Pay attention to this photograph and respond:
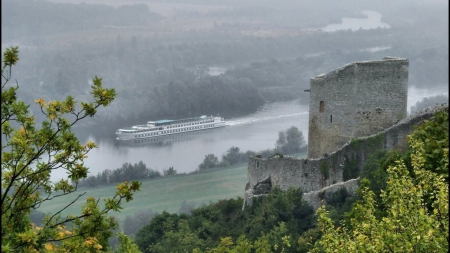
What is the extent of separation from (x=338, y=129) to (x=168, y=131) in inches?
670

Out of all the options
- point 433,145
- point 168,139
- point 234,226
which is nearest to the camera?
point 433,145

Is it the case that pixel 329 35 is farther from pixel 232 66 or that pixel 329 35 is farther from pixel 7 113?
pixel 7 113

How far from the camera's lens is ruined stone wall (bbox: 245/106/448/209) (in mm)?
17016

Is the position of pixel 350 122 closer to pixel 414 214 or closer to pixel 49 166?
pixel 414 214

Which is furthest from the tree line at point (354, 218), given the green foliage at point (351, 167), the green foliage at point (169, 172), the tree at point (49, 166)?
the green foliage at point (169, 172)

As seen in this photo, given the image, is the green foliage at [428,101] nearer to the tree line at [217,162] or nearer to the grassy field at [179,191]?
the grassy field at [179,191]

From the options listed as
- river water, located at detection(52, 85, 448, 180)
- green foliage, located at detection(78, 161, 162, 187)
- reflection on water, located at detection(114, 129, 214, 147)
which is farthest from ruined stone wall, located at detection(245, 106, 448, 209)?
reflection on water, located at detection(114, 129, 214, 147)

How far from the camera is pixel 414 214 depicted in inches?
299

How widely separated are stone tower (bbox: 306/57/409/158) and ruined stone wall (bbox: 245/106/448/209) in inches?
25.8

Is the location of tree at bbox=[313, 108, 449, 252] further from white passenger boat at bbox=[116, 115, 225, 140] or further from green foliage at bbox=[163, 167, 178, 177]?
white passenger boat at bbox=[116, 115, 225, 140]

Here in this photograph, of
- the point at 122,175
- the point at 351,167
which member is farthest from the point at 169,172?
the point at 351,167

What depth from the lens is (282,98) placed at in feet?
139

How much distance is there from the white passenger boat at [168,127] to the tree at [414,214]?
1033 inches

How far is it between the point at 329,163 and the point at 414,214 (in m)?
10.4
